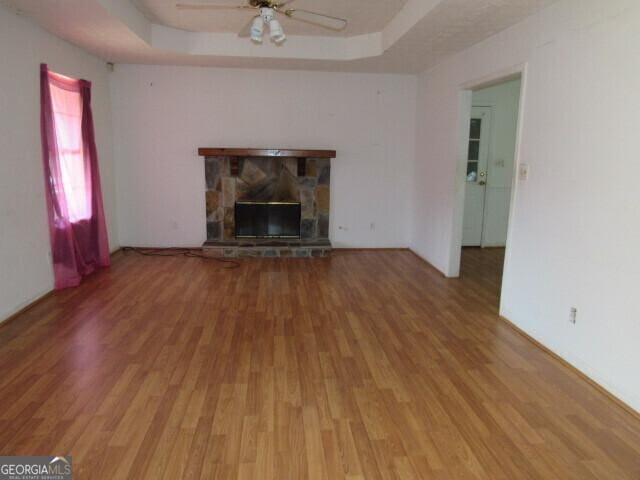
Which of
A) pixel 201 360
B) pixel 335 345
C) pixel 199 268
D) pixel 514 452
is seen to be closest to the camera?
pixel 514 452

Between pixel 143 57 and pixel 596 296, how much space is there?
531 cm

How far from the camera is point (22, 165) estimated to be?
→ 12.5 feet

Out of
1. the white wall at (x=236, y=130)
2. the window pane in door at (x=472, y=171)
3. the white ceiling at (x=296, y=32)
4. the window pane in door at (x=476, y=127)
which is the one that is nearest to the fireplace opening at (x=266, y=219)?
the white wall at (x=236, y=130)

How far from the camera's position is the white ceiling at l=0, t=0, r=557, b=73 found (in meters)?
3.45

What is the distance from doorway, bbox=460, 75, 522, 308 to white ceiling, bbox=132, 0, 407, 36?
7.24ft

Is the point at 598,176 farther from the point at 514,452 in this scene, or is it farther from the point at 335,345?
the point at 335,345

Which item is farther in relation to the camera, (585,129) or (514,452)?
(585,129)

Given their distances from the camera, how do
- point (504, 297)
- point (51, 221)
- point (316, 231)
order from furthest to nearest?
point (316, 231) → point (51, 221) → point (504, 297)

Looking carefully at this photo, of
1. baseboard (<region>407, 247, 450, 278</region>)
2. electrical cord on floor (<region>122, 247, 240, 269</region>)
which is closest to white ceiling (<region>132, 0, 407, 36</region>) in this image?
electrical cord on floor (<region>122, 247, 240, 269</region>)

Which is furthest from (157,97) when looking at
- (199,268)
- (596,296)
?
(596,296)

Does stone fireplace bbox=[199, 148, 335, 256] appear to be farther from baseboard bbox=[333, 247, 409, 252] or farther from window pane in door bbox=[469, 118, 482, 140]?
window pane in door bbox=[469, 118, 482, 140]

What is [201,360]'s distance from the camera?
2.99 meters

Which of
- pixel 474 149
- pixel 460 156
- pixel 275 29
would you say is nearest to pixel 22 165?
pixel 275 29

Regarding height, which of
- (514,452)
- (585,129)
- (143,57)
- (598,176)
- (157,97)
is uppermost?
(143,57)
